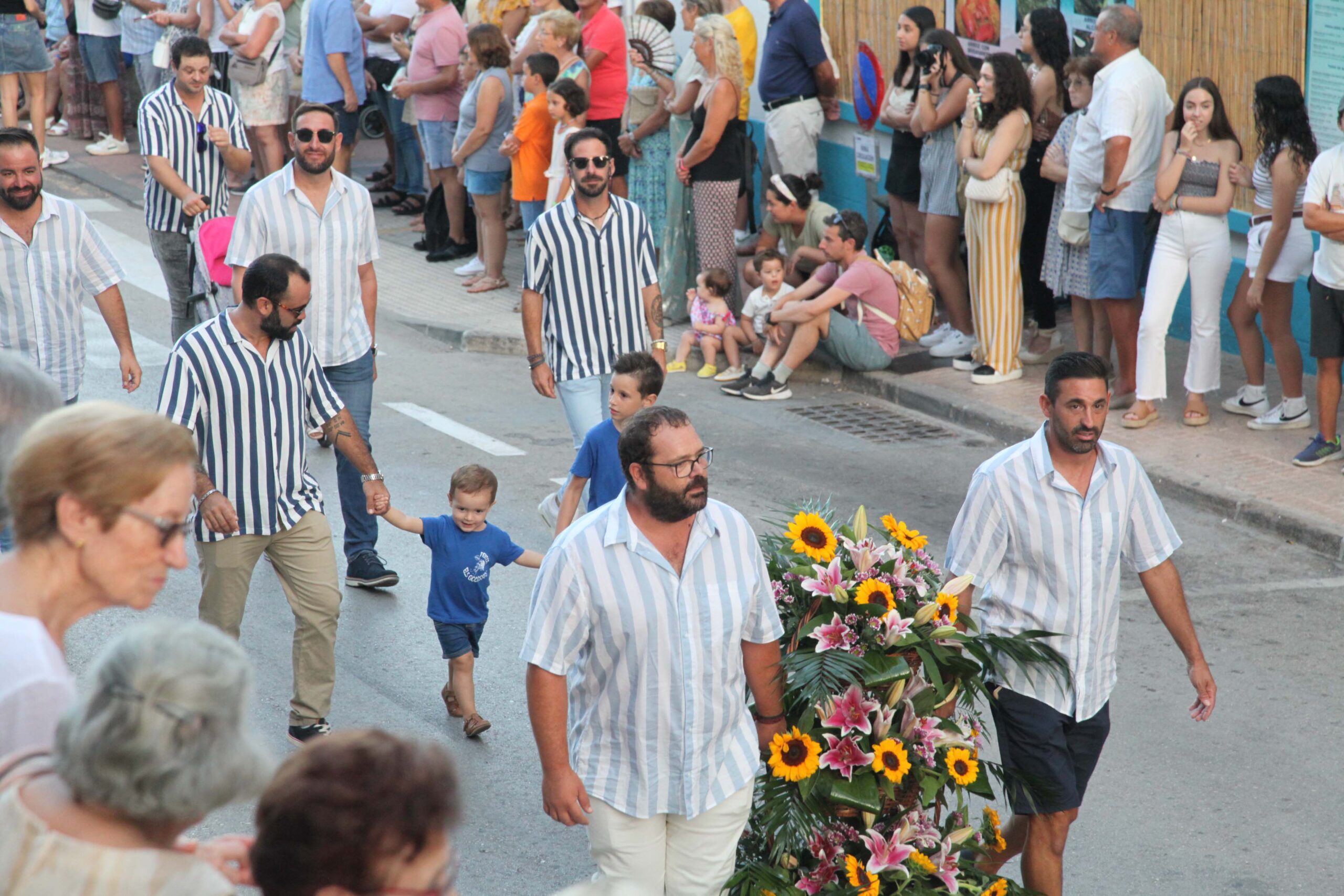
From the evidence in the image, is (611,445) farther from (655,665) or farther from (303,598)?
(655,665)

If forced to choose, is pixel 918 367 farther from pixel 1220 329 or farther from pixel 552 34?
pixel 552 34

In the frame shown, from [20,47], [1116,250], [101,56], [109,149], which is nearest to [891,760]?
[1116,250]

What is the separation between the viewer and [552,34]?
43.0ft

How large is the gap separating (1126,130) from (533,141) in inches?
208

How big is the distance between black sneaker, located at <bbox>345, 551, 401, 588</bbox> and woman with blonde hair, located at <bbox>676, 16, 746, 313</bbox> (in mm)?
5409

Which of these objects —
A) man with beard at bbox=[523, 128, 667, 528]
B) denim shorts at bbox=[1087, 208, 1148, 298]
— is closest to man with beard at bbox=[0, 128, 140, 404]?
man with beard at bbox=[523, 128, 667, 528]

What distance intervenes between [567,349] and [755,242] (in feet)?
Result: 22.2

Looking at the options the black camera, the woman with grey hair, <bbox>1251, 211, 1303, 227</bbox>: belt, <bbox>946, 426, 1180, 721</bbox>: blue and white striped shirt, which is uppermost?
the black camera

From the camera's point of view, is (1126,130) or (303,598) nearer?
(303,598)

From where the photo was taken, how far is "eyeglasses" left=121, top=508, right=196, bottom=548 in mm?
2943

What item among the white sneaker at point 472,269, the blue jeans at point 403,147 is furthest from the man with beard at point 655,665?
the blue jeans at point 403,147

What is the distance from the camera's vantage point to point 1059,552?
16.2 feet

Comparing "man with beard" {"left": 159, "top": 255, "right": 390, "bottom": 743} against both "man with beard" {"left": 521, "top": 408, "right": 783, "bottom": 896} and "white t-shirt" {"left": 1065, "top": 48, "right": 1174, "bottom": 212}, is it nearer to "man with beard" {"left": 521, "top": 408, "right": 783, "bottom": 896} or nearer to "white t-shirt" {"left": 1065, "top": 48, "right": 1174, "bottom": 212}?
"man with beard" {"left": 521, "top": 408, "right": 783, "bottom": 896}

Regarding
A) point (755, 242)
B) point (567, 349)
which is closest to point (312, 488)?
point (567, 349)
